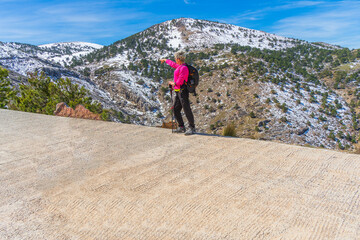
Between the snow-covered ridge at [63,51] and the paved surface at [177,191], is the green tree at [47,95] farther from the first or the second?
the snow-covered ridge at [63,51]

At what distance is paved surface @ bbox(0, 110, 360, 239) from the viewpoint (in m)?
2.54

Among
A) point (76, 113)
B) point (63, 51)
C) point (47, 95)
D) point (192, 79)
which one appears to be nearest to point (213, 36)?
point (63, 51)

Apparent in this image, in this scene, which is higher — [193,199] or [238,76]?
[238,76]

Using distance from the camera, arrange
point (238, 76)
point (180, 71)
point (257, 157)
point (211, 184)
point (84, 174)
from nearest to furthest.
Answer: point (211, 184), point (84, 174), point (257, 157), point (180, 71), point (238, 76)

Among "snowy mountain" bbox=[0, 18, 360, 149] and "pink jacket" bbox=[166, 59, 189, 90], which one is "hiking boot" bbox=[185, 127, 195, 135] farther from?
"snowy mountain" bbox=[0, 18, 360, 149]

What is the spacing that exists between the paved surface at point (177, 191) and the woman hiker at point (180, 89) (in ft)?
2.54

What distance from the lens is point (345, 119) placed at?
199 feet

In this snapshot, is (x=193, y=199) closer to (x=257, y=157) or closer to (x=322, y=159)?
(x=257, y=157)

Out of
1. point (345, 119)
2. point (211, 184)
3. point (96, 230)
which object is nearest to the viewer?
point (96, 230)

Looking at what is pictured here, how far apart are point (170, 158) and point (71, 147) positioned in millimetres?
2099

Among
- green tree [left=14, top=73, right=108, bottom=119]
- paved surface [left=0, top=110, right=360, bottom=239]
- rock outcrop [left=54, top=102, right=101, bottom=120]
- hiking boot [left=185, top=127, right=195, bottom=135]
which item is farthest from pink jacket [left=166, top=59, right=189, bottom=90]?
green tree [left=14, top=73, right=108, bottom=119]

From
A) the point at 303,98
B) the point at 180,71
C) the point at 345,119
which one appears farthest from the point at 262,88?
the point at 180,71

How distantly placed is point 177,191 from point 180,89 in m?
2.93

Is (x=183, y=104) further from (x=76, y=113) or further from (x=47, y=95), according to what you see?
(x=47, y=95)
